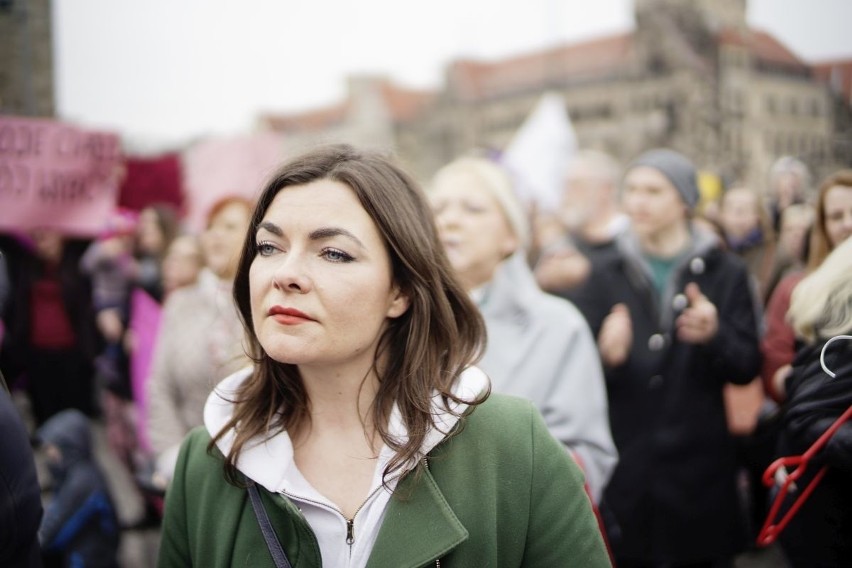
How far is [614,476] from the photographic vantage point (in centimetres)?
330

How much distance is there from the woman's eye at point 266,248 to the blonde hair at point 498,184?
1454 mm

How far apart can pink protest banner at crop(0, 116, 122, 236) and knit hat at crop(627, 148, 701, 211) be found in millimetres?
3733

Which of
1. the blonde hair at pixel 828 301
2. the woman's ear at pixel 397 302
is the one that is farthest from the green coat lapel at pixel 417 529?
the blonde hair at pixel 828 301

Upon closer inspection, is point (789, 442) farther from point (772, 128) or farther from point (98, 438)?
point (772, 128)

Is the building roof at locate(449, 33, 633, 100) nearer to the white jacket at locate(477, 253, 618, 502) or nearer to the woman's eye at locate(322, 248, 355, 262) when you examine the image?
the white jacket at locate(477, 253, 618, 502)

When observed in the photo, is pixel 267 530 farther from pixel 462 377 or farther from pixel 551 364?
pixel 551 364

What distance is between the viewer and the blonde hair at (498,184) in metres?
2.94

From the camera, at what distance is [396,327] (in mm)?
1804

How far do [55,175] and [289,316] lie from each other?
4226mm

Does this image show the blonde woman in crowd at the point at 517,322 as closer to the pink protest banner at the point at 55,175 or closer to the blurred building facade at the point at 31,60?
the pink protest banner at the point at 55,175

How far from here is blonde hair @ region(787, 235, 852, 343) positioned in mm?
2244

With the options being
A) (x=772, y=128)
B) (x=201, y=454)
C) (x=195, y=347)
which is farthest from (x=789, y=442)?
(x=772, y=128)

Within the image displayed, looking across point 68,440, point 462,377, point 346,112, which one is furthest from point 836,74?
point 346,112

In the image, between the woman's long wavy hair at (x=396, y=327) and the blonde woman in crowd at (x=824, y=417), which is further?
the blonde woman in crowd at (x=824, y=417)
